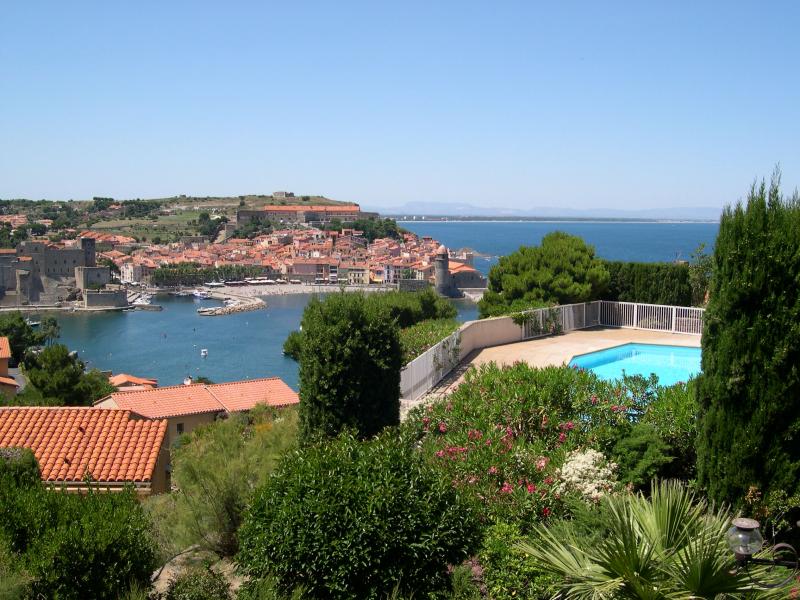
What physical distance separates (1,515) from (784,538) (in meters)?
4.45

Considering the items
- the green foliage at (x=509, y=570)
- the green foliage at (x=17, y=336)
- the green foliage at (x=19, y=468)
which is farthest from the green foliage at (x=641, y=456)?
the green foliage at (x=17, y=336)

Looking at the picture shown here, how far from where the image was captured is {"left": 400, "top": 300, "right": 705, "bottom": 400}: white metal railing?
8422mm

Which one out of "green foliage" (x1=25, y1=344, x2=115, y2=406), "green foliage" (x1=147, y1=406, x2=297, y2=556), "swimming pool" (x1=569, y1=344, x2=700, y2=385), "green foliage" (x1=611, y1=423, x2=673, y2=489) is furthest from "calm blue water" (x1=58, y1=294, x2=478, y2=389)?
"green foliage" (x1=611, y1=423, x2=673, y2=489)

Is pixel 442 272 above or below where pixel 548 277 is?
below

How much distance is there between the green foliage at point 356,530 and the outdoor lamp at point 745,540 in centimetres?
157

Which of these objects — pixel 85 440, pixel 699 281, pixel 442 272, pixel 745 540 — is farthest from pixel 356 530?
pixel 442 272

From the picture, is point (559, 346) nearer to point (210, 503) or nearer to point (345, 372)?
point (345, 372)

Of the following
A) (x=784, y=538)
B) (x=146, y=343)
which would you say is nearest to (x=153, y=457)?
(x=784, y=538)

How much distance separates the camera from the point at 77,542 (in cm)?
384

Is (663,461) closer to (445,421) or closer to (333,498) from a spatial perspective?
(445,421)

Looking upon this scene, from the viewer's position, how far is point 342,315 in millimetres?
6051

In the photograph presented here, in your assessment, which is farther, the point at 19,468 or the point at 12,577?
the point at 19,468

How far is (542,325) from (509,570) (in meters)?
7.79

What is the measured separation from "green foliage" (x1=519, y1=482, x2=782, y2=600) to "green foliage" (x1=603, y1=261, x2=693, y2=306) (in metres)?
9.49
